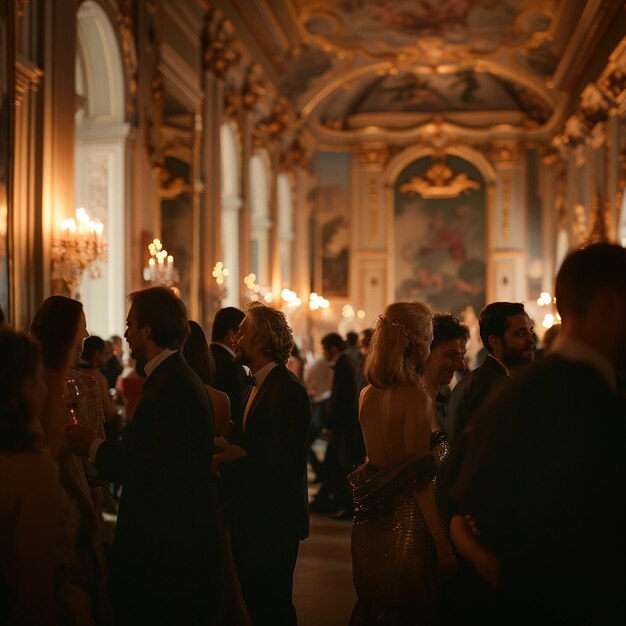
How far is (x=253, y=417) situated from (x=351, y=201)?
25.0m

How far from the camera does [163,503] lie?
160 inches

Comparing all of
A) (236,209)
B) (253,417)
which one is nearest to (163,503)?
(253,417)

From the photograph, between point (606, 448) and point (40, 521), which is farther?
point (40, 521)

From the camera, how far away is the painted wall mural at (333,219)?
29.3 meters

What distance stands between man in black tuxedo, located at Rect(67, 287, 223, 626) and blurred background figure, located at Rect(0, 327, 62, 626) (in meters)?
1.12

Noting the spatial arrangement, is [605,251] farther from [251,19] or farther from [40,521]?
[251,19]

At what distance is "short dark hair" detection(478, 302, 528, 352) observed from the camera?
213 inches

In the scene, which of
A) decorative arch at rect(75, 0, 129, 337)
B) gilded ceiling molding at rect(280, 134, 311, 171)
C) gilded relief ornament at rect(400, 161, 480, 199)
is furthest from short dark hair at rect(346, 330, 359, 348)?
gilded relief ornament at rect(400, 161, 480, 199)

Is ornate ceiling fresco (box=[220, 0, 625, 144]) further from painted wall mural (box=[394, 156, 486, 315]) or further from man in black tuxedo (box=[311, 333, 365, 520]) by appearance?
man in black tuxedo (box=[311, 333, 365, 520])

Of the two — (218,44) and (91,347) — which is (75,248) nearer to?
(91,347)

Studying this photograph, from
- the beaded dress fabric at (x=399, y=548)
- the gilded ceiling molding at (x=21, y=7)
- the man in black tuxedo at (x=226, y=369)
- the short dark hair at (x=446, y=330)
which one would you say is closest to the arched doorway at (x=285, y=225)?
the gilded ceiling molding at (x=21, y=7)

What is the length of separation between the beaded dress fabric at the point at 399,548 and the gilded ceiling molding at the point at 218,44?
13.1 metres

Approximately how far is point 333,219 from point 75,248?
1943 centimetres

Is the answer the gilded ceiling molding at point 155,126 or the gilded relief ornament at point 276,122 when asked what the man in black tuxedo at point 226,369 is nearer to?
the gilded ceiling molding at point 155,126
